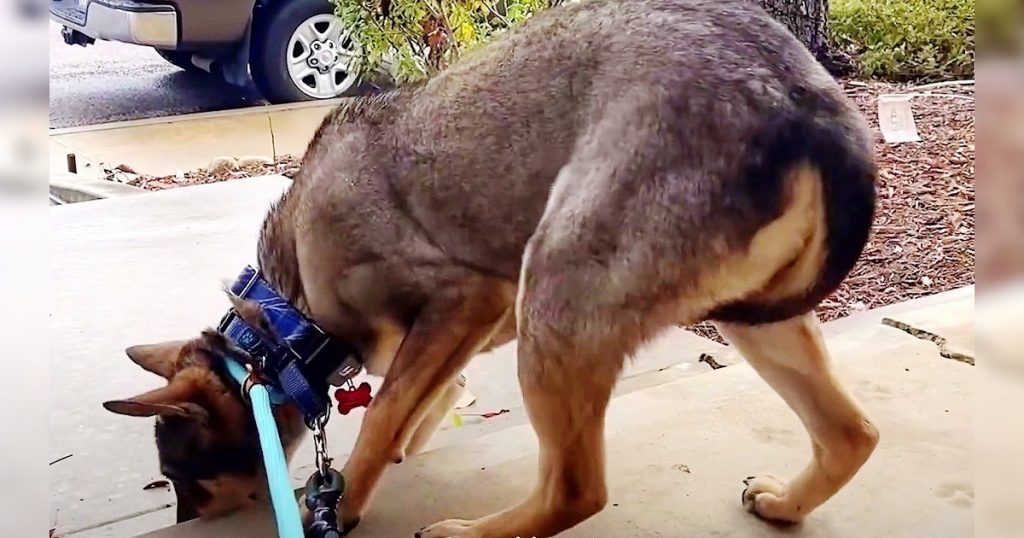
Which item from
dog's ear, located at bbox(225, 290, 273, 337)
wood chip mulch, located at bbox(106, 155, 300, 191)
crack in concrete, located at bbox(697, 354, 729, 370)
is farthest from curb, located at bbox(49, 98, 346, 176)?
crack in concrete, located at bbox(697, 354, 729, 370)

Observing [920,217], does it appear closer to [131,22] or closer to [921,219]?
[921,219]

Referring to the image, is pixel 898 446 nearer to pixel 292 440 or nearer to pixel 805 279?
pixel 805 279

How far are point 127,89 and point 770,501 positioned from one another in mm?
2820

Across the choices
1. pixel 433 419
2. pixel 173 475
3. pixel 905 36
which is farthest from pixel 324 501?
pixel 905 36

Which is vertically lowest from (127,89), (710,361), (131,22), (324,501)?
(710,361)

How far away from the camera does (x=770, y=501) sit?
2.57m

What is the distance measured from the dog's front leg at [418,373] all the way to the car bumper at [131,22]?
1.20m

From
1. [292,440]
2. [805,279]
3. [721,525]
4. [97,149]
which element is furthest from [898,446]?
[97,149]

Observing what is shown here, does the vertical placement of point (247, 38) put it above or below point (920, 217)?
above

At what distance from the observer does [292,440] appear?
2.69m

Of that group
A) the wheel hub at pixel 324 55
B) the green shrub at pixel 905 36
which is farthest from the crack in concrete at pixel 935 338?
the wheel hub at pixel 324 55

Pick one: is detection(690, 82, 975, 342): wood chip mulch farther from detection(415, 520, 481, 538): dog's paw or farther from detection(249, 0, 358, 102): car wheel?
detection(415, 520, 481, 538): dog's paw

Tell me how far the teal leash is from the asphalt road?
1066 mm

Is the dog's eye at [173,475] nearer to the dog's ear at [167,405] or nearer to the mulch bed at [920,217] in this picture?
the dog's ear at [167,405]
